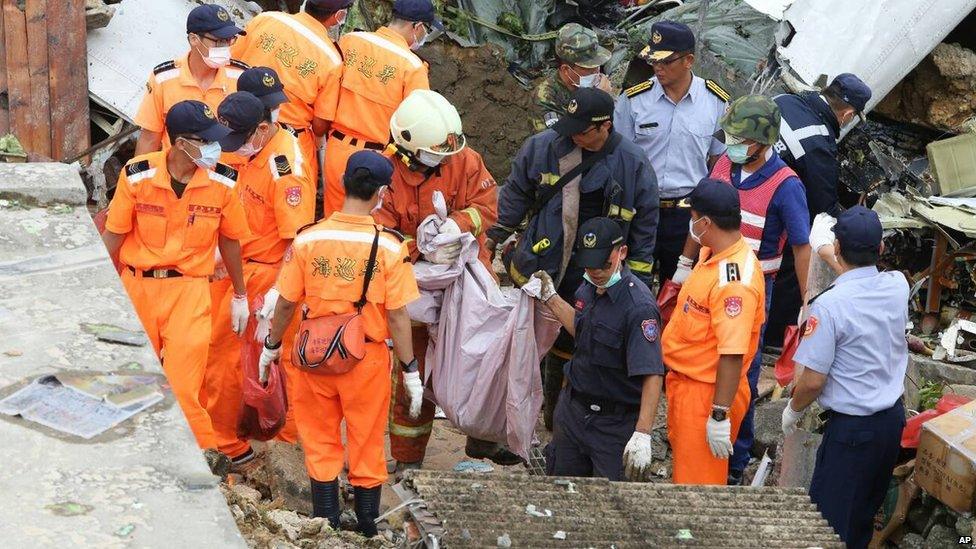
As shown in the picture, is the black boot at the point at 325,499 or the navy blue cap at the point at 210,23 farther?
the navy blue cap at the point at 210,23

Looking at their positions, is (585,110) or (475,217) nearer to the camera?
(585,110)

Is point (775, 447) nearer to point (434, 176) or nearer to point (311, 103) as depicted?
point (434, 176)

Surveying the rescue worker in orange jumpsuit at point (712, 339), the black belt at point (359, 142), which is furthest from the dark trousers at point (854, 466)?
the black belt at point (359, 142)

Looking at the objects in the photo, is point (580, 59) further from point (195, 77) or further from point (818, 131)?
point (195, 77)

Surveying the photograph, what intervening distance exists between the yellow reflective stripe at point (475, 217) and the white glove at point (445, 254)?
0.16m

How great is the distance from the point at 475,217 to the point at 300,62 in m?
1.49

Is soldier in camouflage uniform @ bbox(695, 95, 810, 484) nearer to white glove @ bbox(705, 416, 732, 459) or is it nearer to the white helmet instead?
white glove @ bbox(705, 416, 732, 459)

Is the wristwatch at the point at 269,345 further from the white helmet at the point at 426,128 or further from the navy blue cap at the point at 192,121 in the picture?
the white helmet at the point at 426,128

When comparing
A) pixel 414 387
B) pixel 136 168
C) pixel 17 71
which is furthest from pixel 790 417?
pixel 17 71

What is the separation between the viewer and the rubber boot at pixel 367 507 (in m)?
5.66

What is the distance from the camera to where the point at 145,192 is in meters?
5.56

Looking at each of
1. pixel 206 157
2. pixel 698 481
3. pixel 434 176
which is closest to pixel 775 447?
pixel 698 481

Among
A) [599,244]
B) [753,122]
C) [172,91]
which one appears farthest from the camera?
[172,91]

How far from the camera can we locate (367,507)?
223 inches
